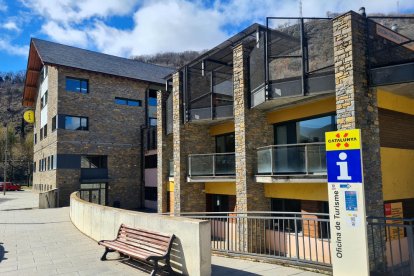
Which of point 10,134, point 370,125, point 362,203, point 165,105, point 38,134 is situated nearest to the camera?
point 362,203

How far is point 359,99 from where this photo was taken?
9.69 meters

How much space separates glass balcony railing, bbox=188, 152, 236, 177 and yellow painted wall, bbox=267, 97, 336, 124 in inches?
100

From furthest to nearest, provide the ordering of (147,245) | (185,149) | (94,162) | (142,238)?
1. (94,162)
2. (185,149)
3. (142,238)
4. (147,245)

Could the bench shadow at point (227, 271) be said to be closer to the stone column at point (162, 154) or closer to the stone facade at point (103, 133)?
the stone column at point (162, 154)

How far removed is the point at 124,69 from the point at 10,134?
146 feet

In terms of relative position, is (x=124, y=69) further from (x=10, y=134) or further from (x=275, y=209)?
(x=10, y=134)

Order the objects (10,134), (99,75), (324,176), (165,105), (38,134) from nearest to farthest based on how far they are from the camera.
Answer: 1. (324,176)
2. (165,105)
3. (99,75)
4. (38,134)
5. (10,134)

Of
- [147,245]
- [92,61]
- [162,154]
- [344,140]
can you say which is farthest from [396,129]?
[92,61]

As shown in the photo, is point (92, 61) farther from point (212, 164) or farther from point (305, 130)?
point (305, 130)

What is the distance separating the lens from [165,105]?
2192 cm

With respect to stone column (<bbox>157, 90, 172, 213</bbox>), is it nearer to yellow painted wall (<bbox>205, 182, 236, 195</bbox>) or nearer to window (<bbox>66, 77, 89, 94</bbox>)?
yellow painted wall (<bbox>205, 182, 236, 195</bbox>)

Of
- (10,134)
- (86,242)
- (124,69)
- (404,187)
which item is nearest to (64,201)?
(124,69)

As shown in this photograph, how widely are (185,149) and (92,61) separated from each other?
1694cm

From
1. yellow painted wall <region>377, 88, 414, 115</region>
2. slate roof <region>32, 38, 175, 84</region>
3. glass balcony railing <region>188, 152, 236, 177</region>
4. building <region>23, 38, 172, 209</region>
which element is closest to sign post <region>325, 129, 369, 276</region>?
yellow painted wall <region>377, 88, 414, 115</region>
